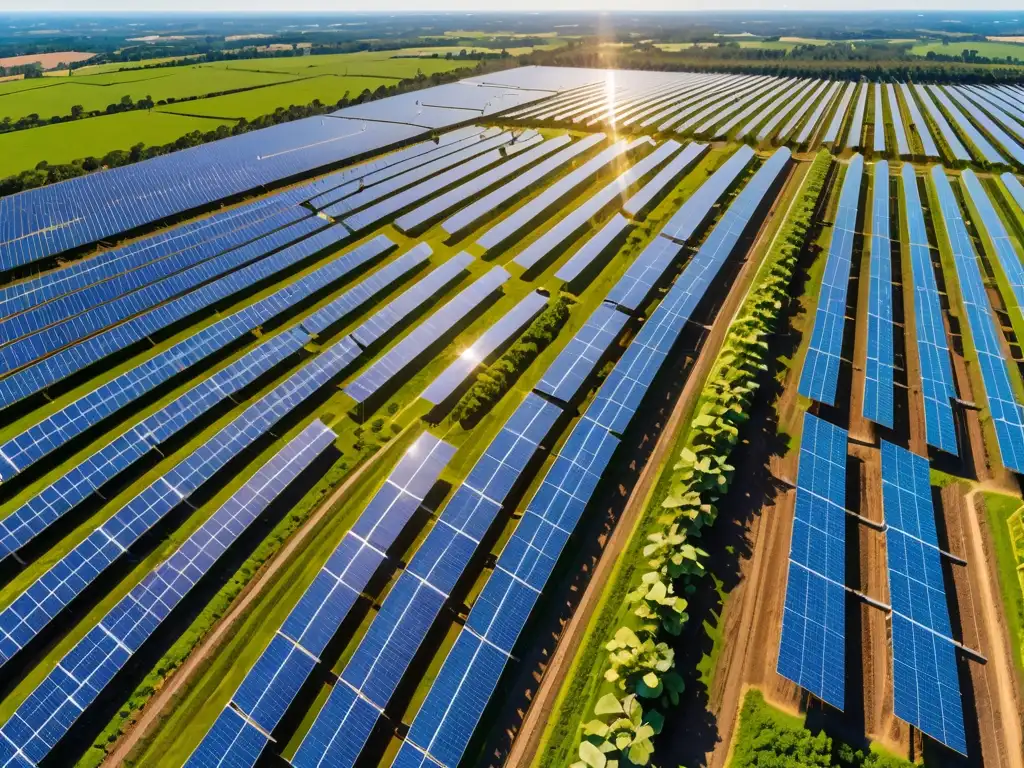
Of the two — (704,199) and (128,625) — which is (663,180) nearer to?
(704,199)

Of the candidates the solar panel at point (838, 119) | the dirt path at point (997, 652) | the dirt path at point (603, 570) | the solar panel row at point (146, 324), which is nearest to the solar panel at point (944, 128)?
the solar panel at point (838, 119)

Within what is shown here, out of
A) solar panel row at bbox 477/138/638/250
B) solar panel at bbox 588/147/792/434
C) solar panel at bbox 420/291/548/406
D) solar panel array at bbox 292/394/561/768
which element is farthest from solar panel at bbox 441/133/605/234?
solar panel array at bbox 292/394/561/768

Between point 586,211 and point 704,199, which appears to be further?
point 704,199

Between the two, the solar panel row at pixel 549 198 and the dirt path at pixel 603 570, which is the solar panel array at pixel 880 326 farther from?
the solar panel row at pixel 549 198

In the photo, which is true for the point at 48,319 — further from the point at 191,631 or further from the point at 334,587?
the point at 334,587

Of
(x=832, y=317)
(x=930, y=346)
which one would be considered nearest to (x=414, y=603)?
(x=832, y=317)

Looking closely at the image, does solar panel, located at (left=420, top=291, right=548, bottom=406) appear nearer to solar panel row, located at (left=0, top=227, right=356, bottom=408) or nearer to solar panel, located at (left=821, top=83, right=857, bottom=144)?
solar panel row, located at (left=0, top=227, right=356, bottom=408)
